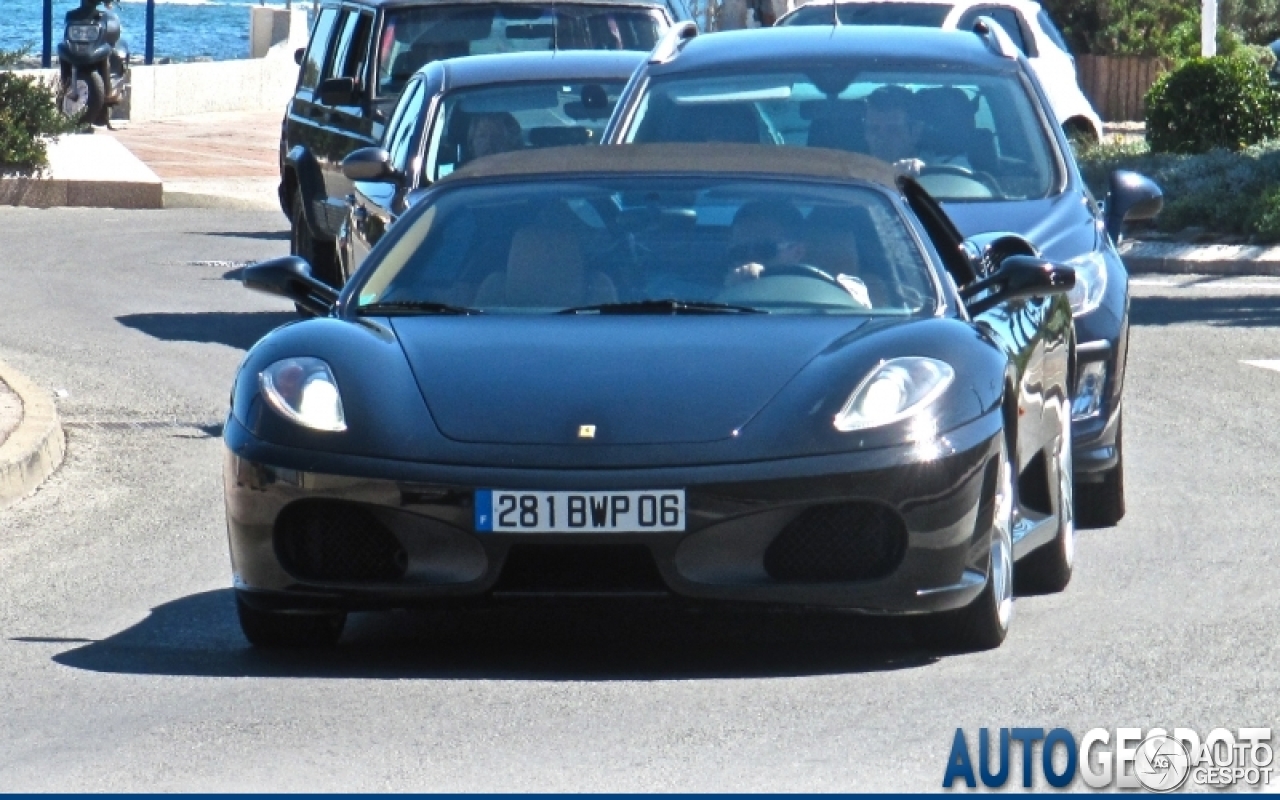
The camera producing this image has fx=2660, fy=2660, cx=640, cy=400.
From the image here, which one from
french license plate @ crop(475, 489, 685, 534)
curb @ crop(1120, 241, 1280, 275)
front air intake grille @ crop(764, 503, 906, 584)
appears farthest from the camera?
curb @ crop(1120, 241, 1280, 275)

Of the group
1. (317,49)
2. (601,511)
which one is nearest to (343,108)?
(317,49)

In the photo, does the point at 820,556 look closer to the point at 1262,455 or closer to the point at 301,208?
the point at 1262,455

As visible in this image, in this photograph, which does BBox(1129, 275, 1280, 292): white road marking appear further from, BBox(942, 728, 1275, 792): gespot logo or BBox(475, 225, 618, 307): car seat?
BBox(942, 728, 1275, 792): gespot logo

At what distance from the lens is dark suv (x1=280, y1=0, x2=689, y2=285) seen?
51.9 feet

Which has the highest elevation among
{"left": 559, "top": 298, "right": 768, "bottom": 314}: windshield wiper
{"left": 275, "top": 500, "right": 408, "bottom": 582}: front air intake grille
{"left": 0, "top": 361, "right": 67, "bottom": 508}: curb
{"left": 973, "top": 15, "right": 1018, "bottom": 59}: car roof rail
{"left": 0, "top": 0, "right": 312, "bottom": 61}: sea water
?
{"left": 973, "top": 15, "right": 1018, "bottom": 59}: car roof rail

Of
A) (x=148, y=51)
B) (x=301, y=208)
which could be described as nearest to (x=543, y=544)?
(x=301, y=208)

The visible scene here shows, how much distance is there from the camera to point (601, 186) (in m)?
7.58

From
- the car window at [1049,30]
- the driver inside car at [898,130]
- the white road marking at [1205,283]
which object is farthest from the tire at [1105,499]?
the car window at [1049,30]

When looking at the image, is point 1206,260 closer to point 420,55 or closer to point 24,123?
point 420,55

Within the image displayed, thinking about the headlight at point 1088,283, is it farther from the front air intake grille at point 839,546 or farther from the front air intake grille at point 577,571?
the front air intake grille at point 577,571

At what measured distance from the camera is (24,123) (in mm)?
22625

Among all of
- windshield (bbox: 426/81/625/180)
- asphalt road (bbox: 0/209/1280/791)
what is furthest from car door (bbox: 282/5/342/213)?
asphalt road (bbox: 0/209/1280/791)

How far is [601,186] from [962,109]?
10.4 feet

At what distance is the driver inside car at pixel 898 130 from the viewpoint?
10.2 m
